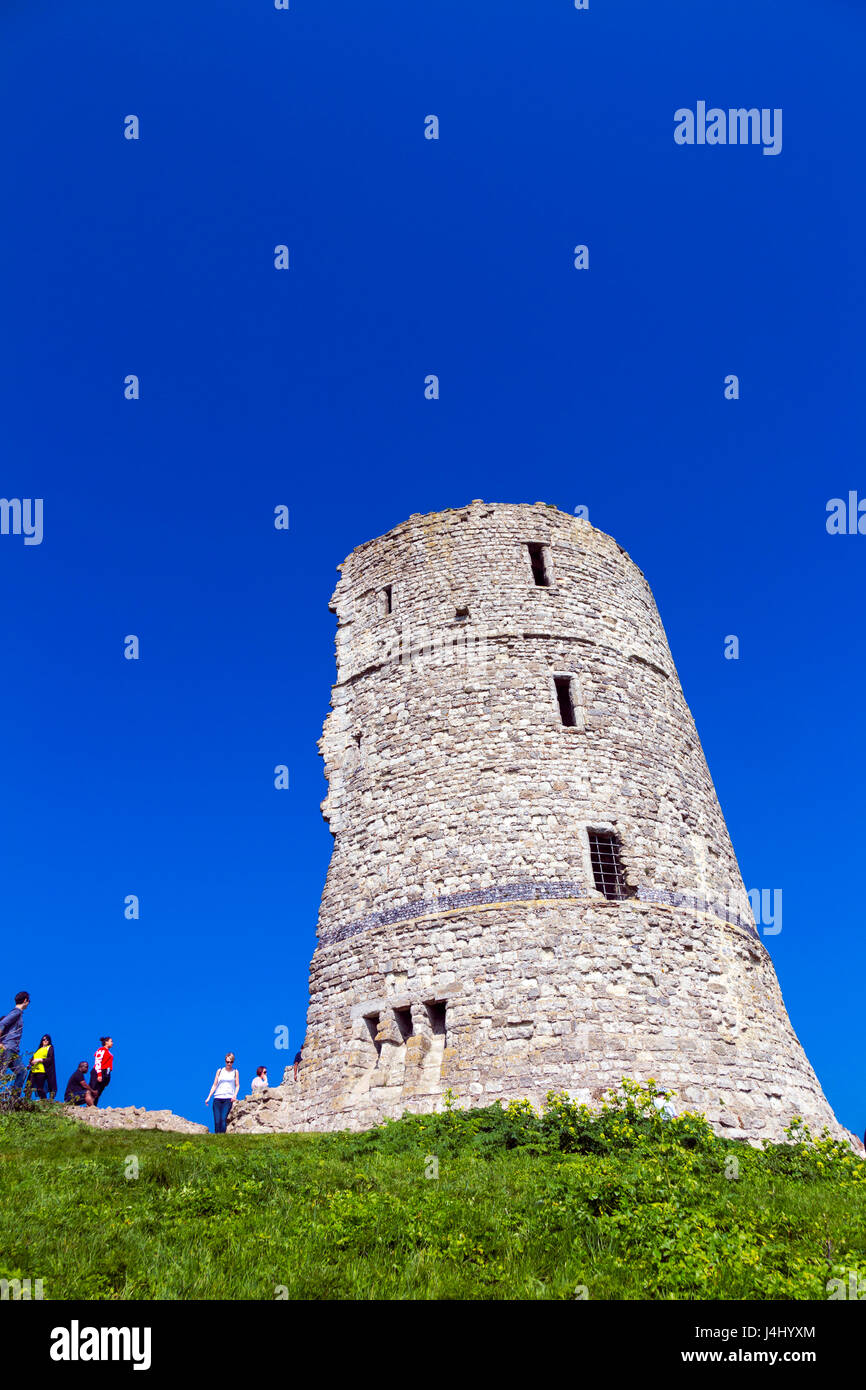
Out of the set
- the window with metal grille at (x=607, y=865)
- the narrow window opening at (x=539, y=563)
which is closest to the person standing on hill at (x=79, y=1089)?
the window with metal grille at (x=607, y=865)

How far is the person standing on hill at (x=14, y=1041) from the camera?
11685mm

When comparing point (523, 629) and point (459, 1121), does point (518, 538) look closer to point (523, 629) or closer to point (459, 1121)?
point (523, 629)

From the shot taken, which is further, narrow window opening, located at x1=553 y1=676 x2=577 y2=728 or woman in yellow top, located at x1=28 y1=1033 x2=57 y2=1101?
narrow window opening, located at x1=553 y1=676 x2=577 y2=728

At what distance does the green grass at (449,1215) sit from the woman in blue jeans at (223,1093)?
157 inches

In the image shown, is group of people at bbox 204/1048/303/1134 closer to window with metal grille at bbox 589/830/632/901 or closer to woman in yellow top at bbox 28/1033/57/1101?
woman in yellow top at bbox 28/1033/57/1101

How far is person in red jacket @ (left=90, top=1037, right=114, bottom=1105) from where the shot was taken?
567 inches

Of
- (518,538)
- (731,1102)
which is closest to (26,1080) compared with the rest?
(731,1102)

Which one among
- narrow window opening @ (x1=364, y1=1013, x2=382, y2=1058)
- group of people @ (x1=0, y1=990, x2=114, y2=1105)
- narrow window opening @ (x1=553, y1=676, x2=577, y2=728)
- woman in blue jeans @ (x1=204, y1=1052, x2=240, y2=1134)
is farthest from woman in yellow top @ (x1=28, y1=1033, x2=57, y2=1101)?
narrow window opening @ (x1=553, y1=676, x2=577, y2=728)

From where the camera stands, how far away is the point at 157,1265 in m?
5.50

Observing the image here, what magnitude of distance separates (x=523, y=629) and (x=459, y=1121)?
8.81m

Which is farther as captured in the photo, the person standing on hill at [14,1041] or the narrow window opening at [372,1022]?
the narrow window opening at [372,1022]

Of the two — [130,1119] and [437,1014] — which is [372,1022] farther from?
[130,1119]

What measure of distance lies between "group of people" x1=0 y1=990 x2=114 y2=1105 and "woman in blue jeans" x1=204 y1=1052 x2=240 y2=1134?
225 cm

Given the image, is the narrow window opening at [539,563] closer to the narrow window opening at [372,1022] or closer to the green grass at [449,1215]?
the narrow window opening at [372,1022]
